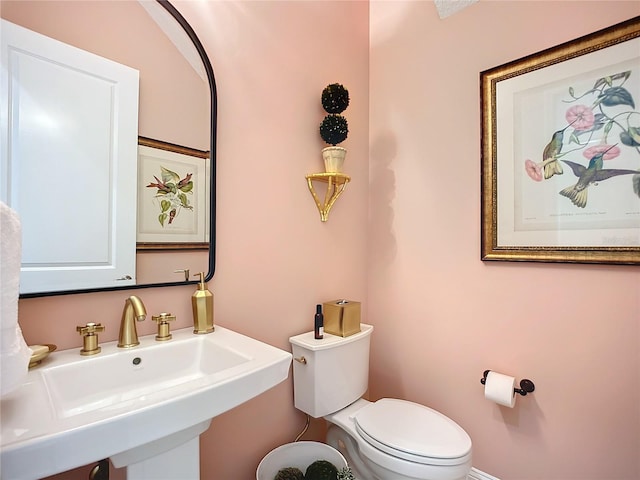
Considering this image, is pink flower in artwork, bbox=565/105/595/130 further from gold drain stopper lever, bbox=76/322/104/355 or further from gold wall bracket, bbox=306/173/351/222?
gold drain stopper lever, bbox=76/322/104/355

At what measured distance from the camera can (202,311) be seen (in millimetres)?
1063

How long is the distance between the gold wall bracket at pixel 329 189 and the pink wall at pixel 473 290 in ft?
1.13

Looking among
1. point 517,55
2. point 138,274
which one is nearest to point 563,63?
point 517,55

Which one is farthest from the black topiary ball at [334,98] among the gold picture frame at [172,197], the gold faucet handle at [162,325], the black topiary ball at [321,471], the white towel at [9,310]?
the black topiary ball at [321,471]

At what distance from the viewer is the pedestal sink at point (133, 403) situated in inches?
19.7

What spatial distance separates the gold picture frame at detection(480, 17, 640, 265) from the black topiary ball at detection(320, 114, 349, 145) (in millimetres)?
629

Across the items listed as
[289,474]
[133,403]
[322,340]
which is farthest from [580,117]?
[289,474]

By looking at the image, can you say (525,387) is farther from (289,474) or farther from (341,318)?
(289,474)

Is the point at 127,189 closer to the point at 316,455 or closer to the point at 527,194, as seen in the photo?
the point at 316,455

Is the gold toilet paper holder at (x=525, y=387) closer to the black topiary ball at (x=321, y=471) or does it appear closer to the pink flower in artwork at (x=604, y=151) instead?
the black topiary ball at (x=321, y=471)

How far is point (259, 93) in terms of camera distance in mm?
1340

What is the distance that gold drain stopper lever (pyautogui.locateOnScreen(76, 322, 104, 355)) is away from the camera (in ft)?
2.82

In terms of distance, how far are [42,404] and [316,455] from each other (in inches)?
→ 42.3

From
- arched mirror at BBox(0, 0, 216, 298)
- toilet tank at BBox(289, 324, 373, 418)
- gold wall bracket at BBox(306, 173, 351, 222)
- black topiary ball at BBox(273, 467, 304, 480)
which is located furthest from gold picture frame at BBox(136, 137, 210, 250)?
black topiary ball at BBox(273, 467, 304, 480)
